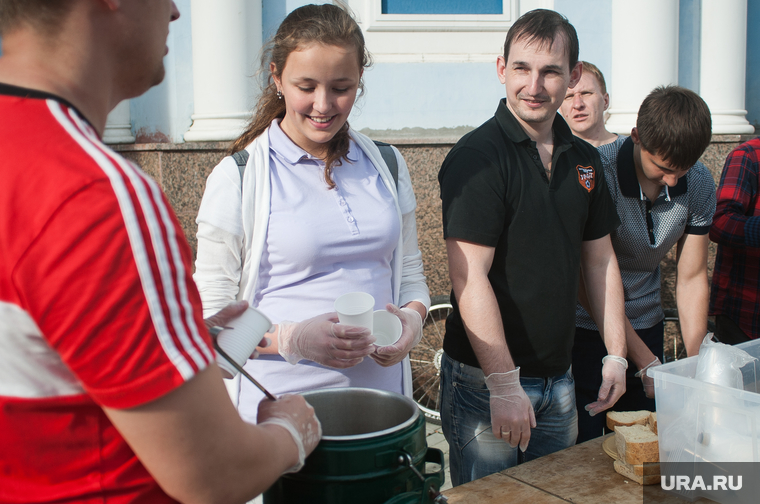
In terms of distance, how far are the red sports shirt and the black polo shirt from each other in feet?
4.62

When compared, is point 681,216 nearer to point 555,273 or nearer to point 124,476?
point 555,273

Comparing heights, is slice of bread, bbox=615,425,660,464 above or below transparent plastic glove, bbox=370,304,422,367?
below

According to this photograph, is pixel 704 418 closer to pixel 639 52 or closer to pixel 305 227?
pixel 305 227

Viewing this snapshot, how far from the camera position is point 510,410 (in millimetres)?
1989

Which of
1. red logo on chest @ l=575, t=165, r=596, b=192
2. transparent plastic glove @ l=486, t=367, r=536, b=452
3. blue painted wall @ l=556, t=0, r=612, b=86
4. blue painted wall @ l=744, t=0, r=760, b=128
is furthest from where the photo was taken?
blue painted wall @ l=744, t=0, r=760, b=128

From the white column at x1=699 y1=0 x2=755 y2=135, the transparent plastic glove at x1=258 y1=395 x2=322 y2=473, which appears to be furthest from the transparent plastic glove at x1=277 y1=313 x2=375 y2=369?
the white column at x1=699 y1=0 x2=755 y2=135

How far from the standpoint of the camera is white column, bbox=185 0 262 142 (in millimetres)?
4320

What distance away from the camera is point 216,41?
4.34 m

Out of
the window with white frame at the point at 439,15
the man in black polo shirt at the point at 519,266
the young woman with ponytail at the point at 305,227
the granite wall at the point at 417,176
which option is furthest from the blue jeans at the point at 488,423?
the window with white frame at the point at 439,15

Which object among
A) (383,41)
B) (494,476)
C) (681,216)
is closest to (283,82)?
(494,476)

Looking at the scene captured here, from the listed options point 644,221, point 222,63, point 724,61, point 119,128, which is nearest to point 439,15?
point 222,63

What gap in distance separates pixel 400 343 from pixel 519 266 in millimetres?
571

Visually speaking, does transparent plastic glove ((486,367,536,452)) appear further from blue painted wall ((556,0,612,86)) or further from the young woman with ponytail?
blue painted wall ((556,0,612,86))

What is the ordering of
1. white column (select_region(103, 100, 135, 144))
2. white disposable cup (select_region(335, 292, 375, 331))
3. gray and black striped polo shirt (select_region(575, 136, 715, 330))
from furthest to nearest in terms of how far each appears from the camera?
white column (select_region(103, 100, 135, 144)), gray and black striped polo shirt (select_region(575, 136, 715, 330)), white disposable cup (select_region(335, 292, 375, 331))
